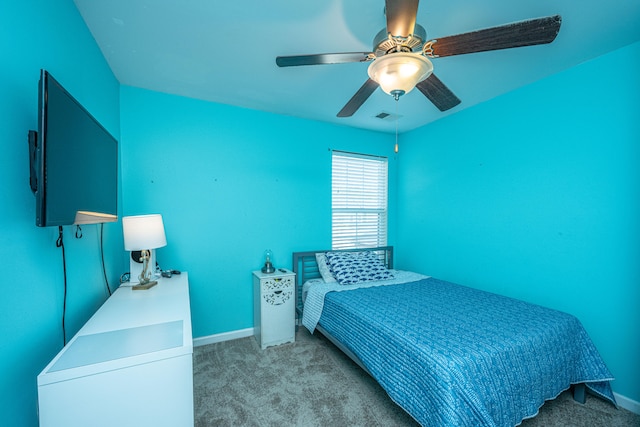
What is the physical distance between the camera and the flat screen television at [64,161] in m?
0.91

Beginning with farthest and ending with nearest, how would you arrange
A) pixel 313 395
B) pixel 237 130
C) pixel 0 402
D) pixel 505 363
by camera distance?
1. pixel 237 130
2. pixel 313 395
3. pixel 505 363
4. pixel 0 402

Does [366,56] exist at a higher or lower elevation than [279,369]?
higher

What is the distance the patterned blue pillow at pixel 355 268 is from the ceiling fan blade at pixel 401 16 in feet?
7.77

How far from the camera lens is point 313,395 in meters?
2.03

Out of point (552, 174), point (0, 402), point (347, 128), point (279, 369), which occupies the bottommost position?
point (279, 369)

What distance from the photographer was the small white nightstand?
2.75 m

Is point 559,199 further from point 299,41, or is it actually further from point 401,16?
point 299,41

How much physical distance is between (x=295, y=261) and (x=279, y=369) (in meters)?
1.19

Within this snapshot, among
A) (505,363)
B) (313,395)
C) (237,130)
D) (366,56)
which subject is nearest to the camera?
(366,56)

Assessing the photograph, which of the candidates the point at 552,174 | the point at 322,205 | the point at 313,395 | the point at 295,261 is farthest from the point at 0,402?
the point at 552,174

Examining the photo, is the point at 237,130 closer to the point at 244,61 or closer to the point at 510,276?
the point at 244,61

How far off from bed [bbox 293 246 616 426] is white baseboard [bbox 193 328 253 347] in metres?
0.78

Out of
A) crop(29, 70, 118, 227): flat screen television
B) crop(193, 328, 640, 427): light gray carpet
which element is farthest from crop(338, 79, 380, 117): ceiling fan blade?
crop(193, 328, 640, 427): light gray carpet

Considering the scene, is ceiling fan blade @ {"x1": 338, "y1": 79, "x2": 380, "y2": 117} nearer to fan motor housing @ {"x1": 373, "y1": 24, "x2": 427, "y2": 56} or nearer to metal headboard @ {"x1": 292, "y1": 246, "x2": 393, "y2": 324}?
fan motor housing @ {"x1": 373, "y1": 24, "x2": 427, "y2": 56}
